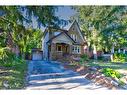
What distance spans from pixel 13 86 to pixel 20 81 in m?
0.70

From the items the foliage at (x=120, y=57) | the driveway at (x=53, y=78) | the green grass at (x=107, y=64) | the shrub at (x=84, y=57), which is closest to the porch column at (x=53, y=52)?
the driveway at (x=53, y=78)

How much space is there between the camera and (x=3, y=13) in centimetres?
712

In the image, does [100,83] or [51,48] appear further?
[51,48]

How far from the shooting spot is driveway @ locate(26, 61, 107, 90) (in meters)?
6.72

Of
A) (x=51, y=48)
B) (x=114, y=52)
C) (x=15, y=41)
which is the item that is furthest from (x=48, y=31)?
(x=114, y=52)

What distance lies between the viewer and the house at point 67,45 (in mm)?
8864

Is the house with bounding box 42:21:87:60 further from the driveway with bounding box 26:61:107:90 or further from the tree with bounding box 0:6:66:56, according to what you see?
the tree with bounding box 0:6:66:56

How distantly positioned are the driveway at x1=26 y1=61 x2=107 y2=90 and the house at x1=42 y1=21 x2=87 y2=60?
0.31m

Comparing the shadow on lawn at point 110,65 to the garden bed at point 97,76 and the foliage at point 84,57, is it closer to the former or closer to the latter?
the garden bed at point 97,76

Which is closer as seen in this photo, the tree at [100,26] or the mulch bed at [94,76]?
the mulch bed at [94,76]

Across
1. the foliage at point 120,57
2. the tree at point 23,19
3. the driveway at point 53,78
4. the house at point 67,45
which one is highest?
the tree at point 23,19

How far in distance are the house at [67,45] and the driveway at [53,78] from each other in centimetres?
31
